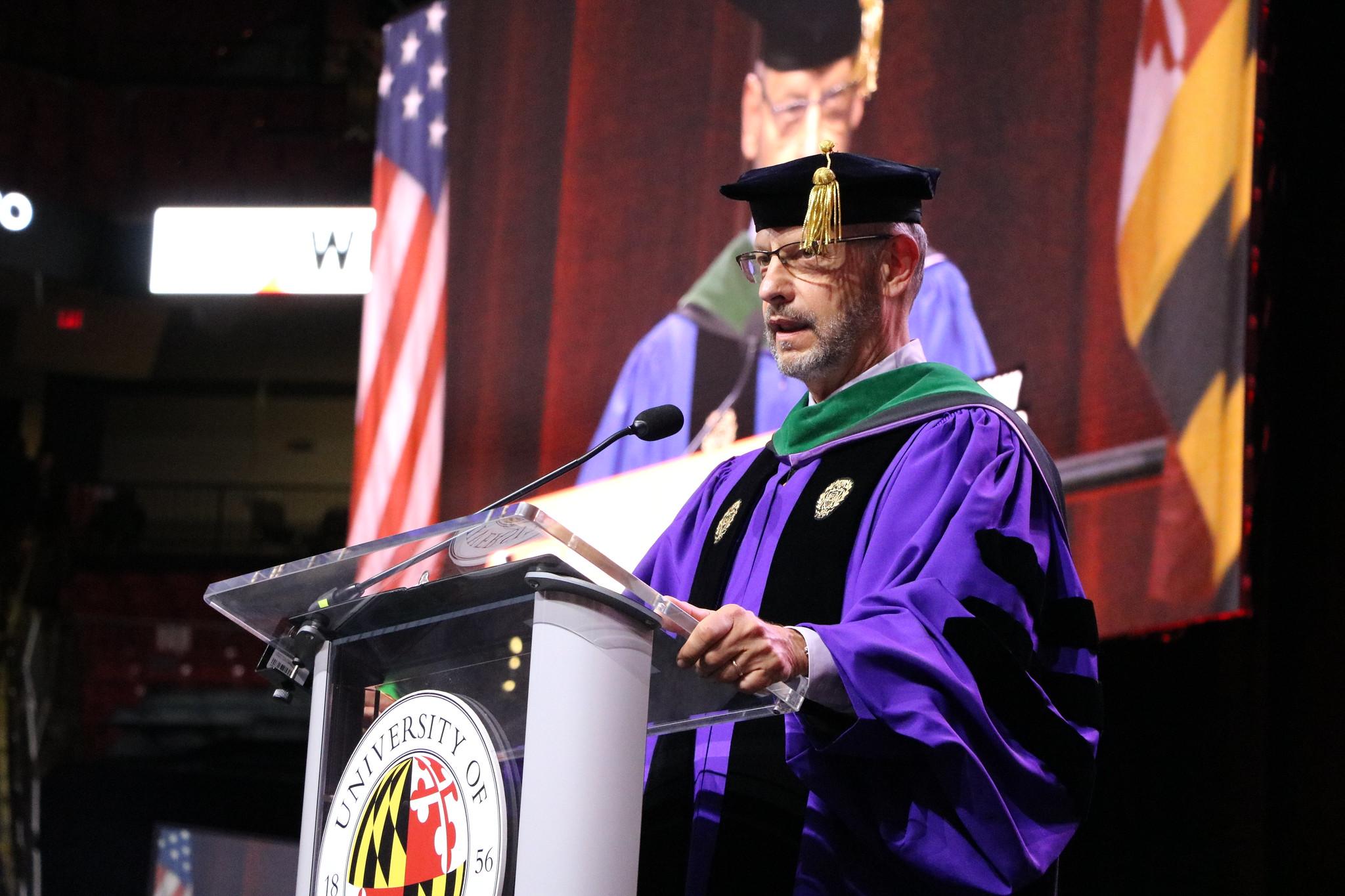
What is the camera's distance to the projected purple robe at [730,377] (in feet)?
10.9

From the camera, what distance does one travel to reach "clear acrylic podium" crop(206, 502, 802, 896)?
1274mm

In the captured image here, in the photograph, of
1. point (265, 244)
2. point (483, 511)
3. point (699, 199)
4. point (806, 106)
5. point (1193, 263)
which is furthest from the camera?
point (265, 244)

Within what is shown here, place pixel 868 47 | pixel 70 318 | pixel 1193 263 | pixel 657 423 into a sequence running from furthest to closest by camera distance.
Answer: pixel 70 318
pixel 868 47
pixel 1193 263
pixel 657 423

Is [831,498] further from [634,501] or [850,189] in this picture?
[634,501]

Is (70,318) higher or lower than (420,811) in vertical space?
higher

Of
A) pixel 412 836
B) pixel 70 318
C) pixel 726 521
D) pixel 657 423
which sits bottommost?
pixel 412 836

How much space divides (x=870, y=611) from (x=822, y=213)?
592 millimetres

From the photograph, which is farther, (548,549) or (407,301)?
(407,301)

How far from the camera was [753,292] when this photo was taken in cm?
379

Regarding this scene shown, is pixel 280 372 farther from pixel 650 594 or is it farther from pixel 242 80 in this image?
pixel 650 594

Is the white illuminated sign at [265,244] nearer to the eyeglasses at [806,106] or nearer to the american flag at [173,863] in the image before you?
the american flag at [173,863]

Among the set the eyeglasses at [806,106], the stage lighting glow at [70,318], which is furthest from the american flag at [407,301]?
the stage lighting glow at [70,318]

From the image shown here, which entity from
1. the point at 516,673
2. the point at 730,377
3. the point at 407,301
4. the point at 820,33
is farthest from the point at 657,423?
the point at 407,301

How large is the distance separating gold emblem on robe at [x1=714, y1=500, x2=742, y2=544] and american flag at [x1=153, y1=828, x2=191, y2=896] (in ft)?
11.5
